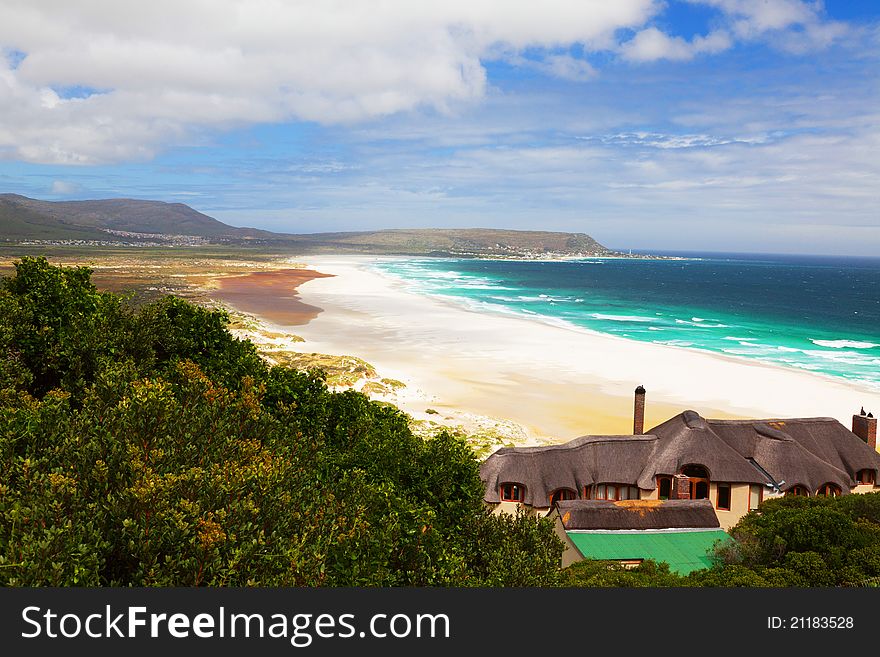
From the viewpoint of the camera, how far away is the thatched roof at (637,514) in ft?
70.4

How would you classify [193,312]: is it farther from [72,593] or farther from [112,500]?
[72,593]

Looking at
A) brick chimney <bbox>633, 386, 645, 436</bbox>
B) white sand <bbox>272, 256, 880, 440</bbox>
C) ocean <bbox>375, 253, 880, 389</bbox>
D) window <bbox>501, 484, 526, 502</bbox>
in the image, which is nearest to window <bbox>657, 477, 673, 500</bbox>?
brick chimney <bbox>633, 386, 645, 436</bbox>

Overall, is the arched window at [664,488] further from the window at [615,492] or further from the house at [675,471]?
the window at [615,492]

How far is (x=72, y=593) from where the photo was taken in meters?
5.44

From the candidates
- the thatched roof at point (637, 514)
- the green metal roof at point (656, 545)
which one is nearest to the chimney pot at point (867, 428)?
the thatched roof at point (637, 514)

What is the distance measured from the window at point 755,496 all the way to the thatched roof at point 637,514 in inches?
120

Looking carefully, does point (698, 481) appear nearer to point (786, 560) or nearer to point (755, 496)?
point (755, 496)

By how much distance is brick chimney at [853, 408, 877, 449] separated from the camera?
2884 cm

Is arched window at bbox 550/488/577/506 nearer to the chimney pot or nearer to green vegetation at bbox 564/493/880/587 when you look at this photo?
green vegetation at bbox 564/493/880/587

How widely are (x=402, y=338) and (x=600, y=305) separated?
174ft

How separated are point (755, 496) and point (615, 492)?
5526 mm

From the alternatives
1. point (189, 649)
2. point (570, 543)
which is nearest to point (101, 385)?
point (189, 649)

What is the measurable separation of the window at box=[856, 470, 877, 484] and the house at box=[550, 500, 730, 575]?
8923mm

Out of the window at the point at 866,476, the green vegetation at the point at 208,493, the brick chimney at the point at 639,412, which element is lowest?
the window at the point at 866,476
